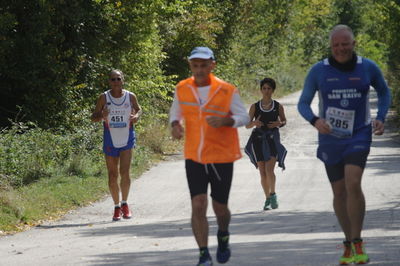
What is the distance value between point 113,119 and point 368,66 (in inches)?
227

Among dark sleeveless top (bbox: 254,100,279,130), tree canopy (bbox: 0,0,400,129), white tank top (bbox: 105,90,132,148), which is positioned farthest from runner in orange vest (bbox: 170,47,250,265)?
tree canopy (bbox: 0,0,400,129)

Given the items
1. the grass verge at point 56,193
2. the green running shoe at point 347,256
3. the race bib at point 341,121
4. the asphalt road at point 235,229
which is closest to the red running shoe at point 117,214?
the asphalt road at point 235,229

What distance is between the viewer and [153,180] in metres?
19.3

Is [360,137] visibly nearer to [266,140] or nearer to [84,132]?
[266,140]

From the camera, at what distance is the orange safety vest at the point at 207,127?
8281mm

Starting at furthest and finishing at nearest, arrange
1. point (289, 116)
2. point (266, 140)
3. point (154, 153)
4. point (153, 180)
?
point (289, 116), point (154, 153), point (153, 180), point (266, 140)

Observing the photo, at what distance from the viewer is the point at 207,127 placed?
8.27 meters

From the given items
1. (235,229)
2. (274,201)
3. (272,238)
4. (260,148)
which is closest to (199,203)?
(272,238)

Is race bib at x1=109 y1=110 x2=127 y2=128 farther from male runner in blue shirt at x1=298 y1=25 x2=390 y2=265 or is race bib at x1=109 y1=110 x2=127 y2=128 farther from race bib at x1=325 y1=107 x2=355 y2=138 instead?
race bib at x1=325 y1=107 x2=355 y2=138

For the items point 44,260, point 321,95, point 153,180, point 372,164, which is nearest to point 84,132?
point 153,180

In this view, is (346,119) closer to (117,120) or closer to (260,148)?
(117,120)

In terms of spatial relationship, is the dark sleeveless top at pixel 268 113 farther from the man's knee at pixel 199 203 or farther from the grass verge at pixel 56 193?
the man's knee at pixel 199 203

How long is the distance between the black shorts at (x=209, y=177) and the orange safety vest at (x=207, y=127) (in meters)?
0.05

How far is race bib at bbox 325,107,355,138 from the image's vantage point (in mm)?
8516
